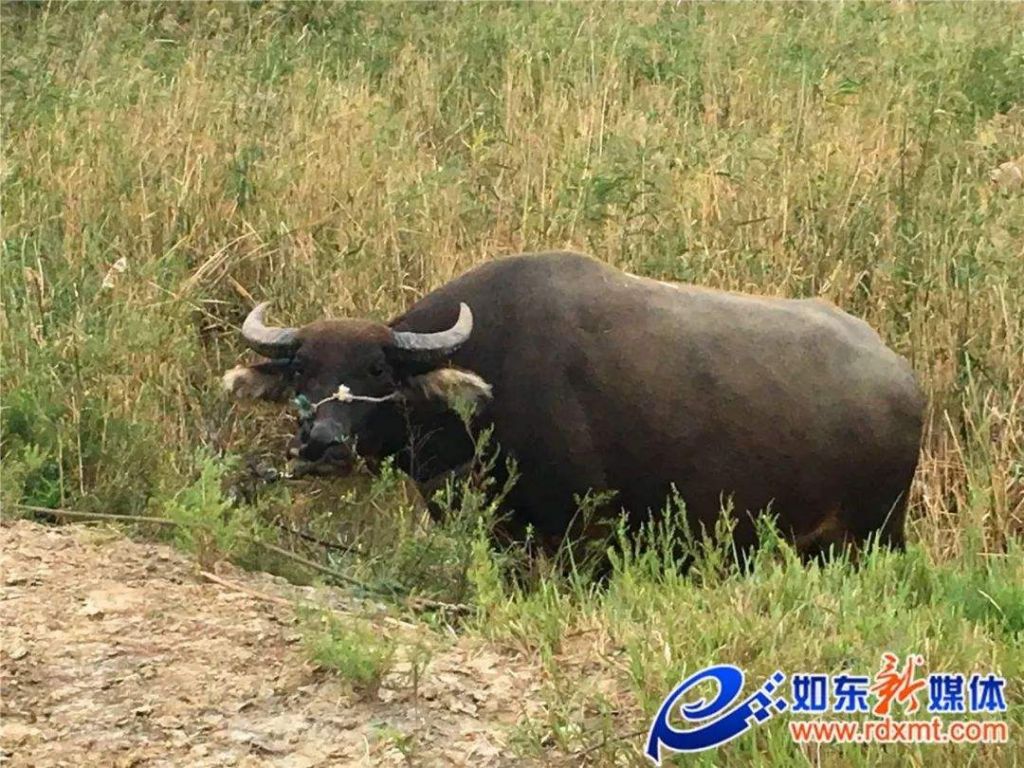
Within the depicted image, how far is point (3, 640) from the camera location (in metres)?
3.81

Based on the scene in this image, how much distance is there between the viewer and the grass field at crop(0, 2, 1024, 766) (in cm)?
379

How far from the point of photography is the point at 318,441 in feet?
17.7

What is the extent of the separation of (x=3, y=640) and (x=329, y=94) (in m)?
5.64

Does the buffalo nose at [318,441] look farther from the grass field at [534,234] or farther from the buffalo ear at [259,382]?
the buffalo ear at [259,382]

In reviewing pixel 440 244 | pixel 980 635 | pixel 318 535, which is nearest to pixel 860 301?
pixel 440 244

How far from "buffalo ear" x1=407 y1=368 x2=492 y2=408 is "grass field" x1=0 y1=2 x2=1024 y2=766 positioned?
496mm

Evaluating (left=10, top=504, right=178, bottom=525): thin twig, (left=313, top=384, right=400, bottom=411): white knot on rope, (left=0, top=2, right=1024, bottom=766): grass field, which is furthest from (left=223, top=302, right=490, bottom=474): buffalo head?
(left=10, top=504, right=178, bottom=525): thin twig

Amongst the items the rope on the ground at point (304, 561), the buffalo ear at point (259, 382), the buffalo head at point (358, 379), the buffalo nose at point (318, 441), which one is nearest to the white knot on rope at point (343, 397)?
the buffalo head at point (358, 379)

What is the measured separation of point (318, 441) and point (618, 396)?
1184 mm

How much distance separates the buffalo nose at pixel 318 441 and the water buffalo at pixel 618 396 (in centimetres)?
3

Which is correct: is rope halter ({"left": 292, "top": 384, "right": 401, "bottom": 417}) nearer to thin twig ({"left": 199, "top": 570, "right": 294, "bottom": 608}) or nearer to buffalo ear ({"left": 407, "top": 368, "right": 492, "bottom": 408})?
buffalo ear ({"left": 407, "top": 368, "right": 492, "bottom": 408})

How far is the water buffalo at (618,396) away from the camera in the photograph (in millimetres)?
5660

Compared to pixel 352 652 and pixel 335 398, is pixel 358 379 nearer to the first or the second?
pixel 335 398

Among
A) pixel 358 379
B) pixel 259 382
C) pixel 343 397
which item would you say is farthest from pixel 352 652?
pixel 259 382
